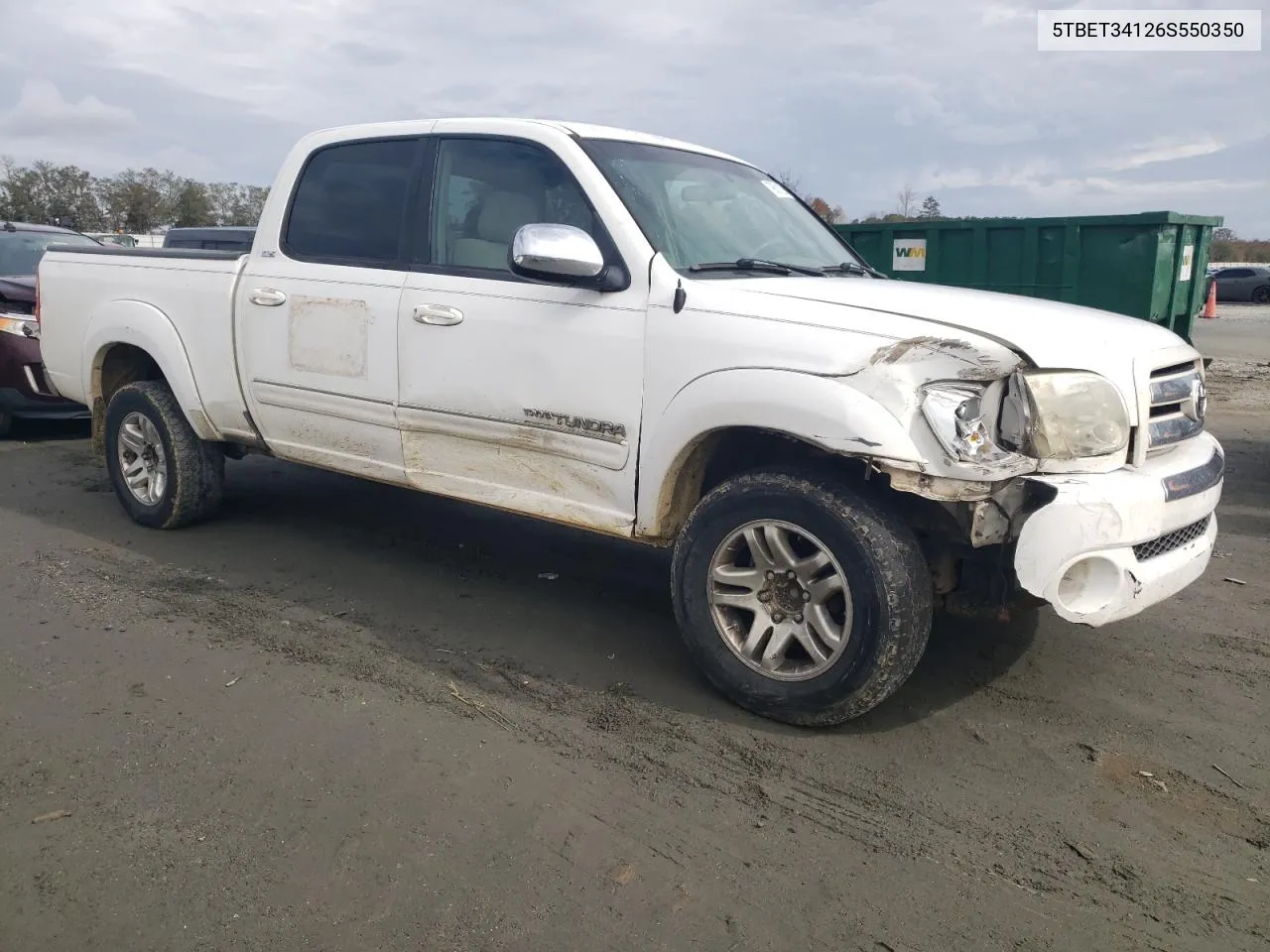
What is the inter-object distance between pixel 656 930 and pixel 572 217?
261 cm

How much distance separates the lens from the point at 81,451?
8188 mm

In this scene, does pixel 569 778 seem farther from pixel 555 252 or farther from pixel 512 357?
pixel 555 252

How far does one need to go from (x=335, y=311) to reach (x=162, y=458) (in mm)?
1757

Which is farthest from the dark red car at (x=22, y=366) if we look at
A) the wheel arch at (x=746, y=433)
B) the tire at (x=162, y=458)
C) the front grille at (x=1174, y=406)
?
the front grille at (x=1174, y=406)

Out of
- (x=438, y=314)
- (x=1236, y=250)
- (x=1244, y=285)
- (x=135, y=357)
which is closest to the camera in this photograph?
(x=438, y=314)

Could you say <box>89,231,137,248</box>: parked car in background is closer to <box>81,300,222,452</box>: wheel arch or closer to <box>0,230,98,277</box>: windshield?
<box>0,230,98,277</box>: windshield

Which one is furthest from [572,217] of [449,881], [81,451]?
[81,451]

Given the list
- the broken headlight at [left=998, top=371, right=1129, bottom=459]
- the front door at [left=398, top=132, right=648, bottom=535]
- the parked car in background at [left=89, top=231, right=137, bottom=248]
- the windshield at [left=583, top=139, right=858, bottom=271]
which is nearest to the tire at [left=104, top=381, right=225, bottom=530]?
the front door at [left=398, top=132, right=648, bottom=535]

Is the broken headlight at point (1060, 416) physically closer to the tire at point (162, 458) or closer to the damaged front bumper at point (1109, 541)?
the damaged front bumper at point (1109, 541)

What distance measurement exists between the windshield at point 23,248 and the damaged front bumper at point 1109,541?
8.69 metres

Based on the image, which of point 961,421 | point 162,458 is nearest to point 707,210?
point 961,421

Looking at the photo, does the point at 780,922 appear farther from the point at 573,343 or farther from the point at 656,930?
the point at 573,343

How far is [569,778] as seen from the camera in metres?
3.15

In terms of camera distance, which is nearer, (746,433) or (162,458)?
(746,433)
